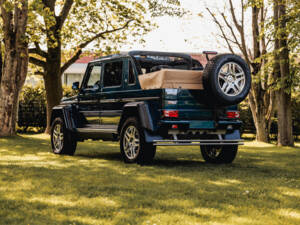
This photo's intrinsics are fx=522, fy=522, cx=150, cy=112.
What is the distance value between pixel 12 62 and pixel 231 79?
1084cm

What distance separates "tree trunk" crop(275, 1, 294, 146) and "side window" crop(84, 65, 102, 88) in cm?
737

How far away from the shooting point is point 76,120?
11.9 m

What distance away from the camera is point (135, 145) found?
9.80 m

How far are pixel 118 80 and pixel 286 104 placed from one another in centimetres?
866

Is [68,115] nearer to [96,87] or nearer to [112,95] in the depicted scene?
[96,87]

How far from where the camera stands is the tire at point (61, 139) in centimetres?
1177

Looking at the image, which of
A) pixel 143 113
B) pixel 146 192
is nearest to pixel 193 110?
pixel 143 113

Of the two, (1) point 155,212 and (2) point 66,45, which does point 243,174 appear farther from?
(2) point 66,45

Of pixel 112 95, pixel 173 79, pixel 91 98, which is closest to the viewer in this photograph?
pixel 173 79

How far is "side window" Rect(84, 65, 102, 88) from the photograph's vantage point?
37.5ft

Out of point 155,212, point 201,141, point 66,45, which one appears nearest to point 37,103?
point 66,45

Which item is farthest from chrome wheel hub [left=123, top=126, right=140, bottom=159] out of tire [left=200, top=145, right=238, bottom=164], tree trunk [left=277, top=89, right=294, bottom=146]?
tree trunk [left=277, top=89, right=294, bottom=146]

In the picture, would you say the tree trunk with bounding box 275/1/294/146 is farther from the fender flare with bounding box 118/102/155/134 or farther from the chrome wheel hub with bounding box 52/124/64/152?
the fender flare with bounding box 118/102/155/134

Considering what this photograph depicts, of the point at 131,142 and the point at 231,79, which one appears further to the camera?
the point at 131,142
